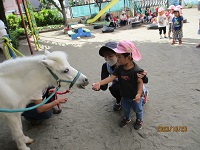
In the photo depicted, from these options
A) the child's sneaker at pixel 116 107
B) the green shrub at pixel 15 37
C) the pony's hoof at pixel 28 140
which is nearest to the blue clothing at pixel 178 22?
the child's sneaker at pixel 116 107

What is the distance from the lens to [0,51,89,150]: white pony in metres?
2.09

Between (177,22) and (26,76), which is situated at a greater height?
(177,22)

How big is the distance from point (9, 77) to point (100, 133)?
5.32ft

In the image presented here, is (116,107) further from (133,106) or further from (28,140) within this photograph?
(28,140)

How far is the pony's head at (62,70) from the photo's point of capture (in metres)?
2.08

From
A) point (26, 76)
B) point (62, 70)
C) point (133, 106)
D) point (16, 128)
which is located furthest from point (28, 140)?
point (133, 106)

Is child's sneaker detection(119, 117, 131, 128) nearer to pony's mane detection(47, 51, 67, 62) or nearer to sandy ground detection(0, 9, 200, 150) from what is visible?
→ sandy ground detection(0, 9, 200, 150)

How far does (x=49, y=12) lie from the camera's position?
60.8 ft

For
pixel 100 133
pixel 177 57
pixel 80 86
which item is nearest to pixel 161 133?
pixel 100 133

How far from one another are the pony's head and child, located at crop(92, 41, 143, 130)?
26 cm

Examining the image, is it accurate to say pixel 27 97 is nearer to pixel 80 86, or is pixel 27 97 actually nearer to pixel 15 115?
pixel 15 115

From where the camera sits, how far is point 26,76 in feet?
7.17

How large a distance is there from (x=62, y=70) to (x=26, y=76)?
0.48 m

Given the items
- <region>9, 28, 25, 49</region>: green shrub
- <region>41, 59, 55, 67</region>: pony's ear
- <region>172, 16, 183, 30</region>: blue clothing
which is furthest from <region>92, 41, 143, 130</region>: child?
<region>9, 28, 25, 49</region>: green shrub
